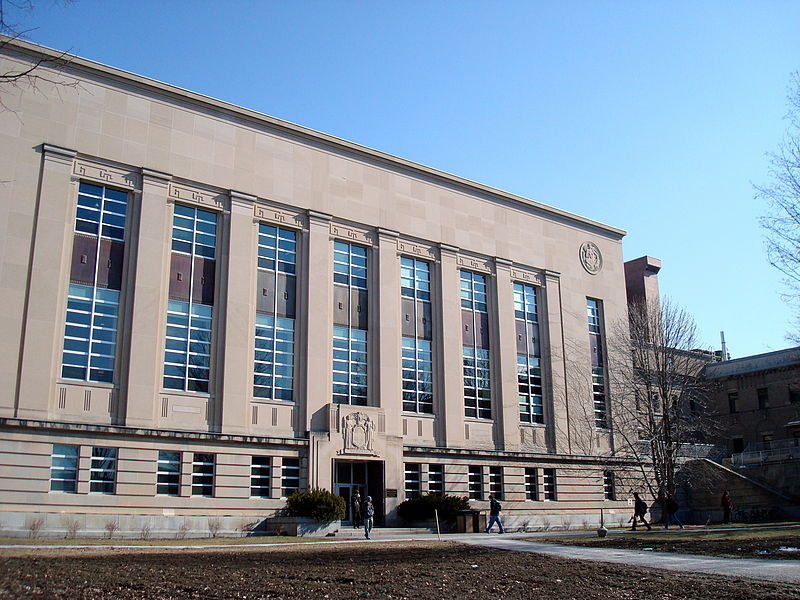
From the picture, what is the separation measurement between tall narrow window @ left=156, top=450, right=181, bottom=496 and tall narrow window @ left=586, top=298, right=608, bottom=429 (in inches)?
1138

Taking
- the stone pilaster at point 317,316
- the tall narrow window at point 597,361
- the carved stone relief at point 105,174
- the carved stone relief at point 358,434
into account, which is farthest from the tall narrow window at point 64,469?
the tall narrow window at point 597,361

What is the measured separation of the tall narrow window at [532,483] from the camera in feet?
157

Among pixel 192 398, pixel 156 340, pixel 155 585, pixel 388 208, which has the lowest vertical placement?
pixel 155 585

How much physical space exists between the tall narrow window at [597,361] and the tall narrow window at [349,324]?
61.4 feet

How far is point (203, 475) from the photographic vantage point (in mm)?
35844

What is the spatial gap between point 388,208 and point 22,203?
19636mm

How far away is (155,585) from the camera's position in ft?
44.4

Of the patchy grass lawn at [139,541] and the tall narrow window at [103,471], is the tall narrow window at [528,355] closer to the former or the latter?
the patchy grass lawn at [139,541]

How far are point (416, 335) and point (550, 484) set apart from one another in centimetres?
1308

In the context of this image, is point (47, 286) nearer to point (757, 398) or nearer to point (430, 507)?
point (430, 507)

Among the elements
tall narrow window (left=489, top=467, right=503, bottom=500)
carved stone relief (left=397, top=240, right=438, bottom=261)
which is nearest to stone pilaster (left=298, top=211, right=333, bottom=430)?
carved stone relief (left=397, top=240, right=438, bottom=261)

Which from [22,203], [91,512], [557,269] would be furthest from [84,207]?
[557,269]

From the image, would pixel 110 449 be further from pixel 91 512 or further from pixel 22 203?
pixel 22 203

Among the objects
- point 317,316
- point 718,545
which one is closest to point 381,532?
point 317,316
